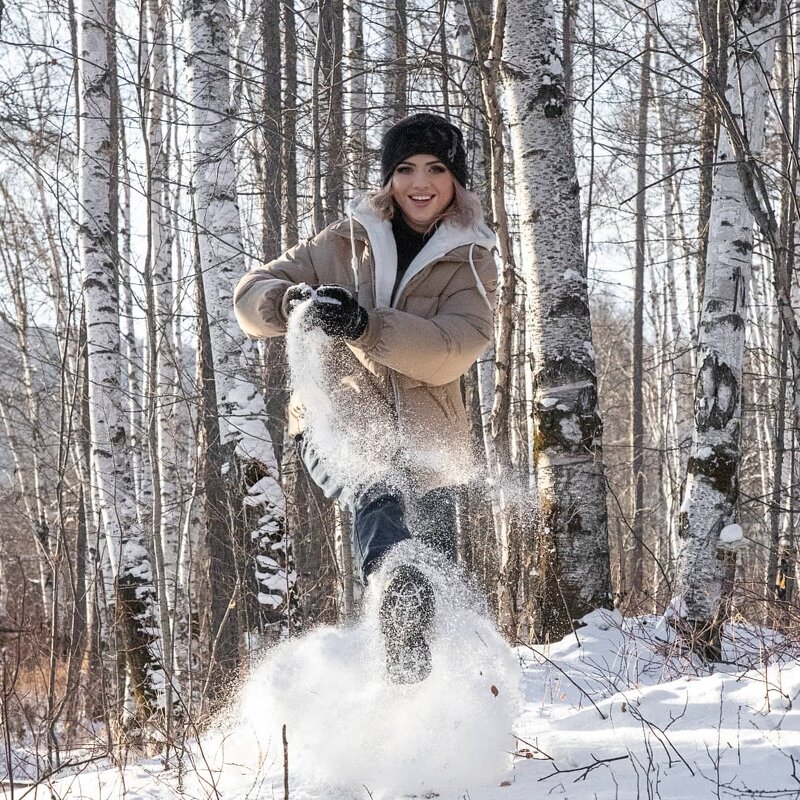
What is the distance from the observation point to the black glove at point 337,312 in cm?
284

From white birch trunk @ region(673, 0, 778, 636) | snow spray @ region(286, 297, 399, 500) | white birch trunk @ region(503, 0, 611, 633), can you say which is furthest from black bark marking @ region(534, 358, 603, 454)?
snow spray @ region(286, 297, 399, 500)

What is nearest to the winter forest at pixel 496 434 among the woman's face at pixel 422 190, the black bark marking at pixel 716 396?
the black bark marking at pixel 716 396

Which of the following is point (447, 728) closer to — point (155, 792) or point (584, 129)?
point (155, 792)

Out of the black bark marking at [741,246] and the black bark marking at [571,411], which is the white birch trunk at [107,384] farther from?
the black bark marking at [741,246]

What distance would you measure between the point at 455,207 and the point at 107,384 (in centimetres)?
417

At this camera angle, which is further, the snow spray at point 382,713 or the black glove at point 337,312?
the black glove at point 337,312

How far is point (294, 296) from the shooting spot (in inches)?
120

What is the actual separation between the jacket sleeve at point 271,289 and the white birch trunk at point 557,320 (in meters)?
2.00

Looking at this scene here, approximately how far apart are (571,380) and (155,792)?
10.3ft

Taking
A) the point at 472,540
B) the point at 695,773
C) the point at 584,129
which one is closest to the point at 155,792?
the point at 695,773

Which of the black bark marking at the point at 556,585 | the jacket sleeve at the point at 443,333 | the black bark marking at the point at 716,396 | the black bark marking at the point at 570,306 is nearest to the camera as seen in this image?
the jacket sleeve at the point at 443,333

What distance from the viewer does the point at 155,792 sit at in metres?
2.94

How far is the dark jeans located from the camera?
9.64 ft

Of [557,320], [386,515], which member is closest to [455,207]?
[386,515]
